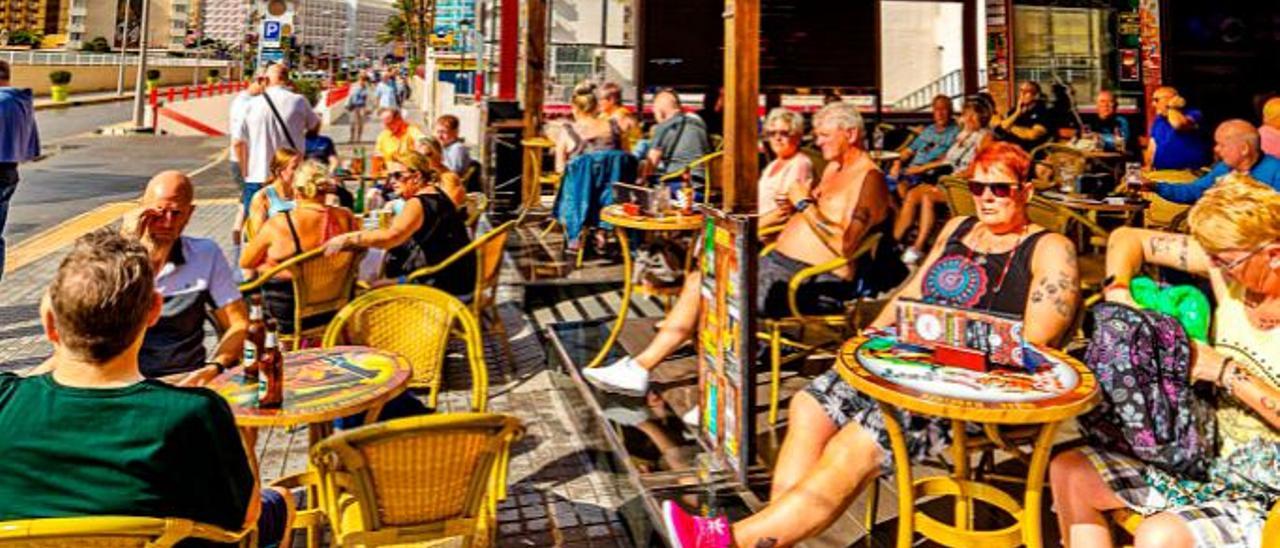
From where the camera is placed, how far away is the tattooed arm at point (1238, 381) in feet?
6.14

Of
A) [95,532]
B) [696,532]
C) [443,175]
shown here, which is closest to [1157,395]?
[696,532]

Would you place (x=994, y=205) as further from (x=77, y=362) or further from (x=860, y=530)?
(x=77, y=362)

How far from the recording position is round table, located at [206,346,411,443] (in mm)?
2252

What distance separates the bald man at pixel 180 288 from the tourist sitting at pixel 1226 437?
250 cm

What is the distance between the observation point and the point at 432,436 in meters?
1.83

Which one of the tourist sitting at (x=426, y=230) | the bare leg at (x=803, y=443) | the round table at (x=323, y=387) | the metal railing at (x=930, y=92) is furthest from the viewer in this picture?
the metal railing at (x=930, y=92)

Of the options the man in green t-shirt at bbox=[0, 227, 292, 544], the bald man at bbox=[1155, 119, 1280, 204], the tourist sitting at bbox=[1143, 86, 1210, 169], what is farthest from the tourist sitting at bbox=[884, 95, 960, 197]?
the man in green t-shirt at bbox=[0, 227, 292, 544]

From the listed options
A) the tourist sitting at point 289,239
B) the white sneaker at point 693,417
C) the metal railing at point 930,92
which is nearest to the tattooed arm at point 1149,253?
the white sneaker at point 693,417

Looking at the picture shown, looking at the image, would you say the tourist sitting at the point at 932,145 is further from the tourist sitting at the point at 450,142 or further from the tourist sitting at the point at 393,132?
the tourist sitting at the point at 393,132

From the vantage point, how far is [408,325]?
2.99m

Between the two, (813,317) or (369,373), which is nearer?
(369,373)

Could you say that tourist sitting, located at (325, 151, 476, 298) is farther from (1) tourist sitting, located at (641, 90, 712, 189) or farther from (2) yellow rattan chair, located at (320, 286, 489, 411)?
(1) tourist sitting, located at (641, 90, 712, 189)

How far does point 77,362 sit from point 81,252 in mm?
228

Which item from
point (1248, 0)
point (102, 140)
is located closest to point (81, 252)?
point (1248, 0)
